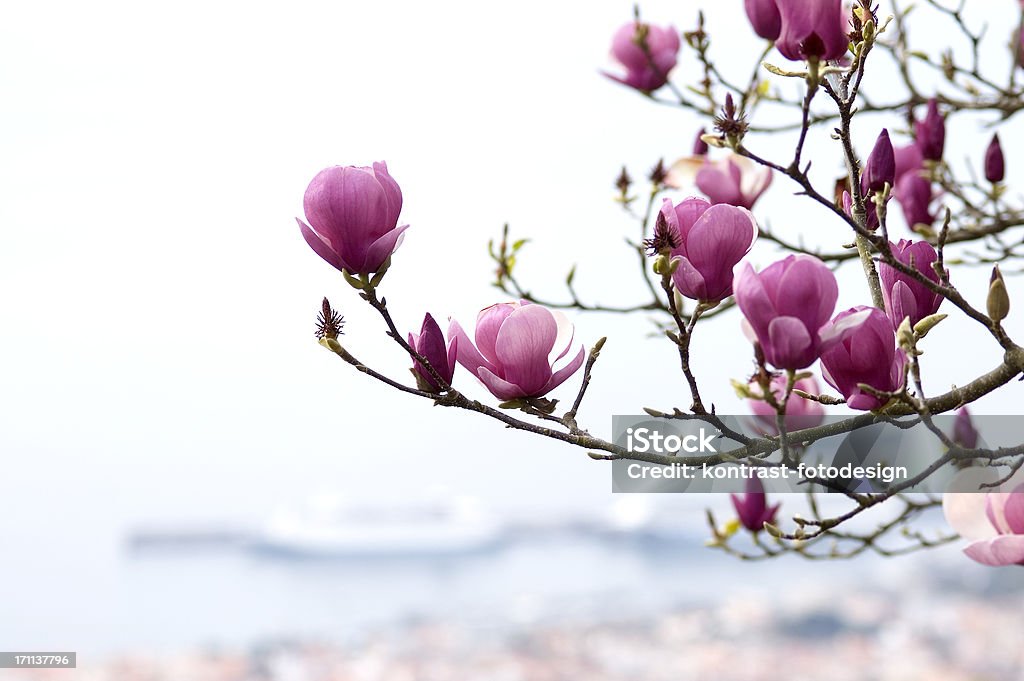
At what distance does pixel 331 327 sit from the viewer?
0.54 metres

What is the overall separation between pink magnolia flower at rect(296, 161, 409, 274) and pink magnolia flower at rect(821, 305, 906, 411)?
0.27 m

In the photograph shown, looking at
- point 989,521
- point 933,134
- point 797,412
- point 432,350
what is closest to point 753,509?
point 797,412

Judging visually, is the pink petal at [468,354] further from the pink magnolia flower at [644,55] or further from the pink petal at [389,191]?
the pink magnolia flower at [644,55]

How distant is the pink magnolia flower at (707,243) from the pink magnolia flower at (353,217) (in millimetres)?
167

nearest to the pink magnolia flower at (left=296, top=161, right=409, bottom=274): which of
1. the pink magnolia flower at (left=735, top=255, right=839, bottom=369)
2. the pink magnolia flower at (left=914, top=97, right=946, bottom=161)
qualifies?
the pink magnolia flower at (left=735, top=255, right=839, bottom=369)

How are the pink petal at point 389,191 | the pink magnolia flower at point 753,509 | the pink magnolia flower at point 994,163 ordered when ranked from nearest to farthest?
the pink petal at point 389,191 < the pink magnolia flower at point 753,509 < the pink magnolia flower at point 994,163

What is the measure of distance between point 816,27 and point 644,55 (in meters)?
0.59

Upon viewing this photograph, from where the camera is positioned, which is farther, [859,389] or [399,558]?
[399,558]

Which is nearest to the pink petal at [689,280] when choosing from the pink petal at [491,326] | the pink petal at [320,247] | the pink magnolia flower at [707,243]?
the pink magnolia flower at [707,243]

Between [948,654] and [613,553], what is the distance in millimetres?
4968

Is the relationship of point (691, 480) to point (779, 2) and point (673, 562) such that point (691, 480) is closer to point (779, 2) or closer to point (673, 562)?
point (779, 2)

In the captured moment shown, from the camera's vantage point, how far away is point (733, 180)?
0.82m

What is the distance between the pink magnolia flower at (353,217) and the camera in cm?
53

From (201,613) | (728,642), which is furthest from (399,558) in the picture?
(728,642)
